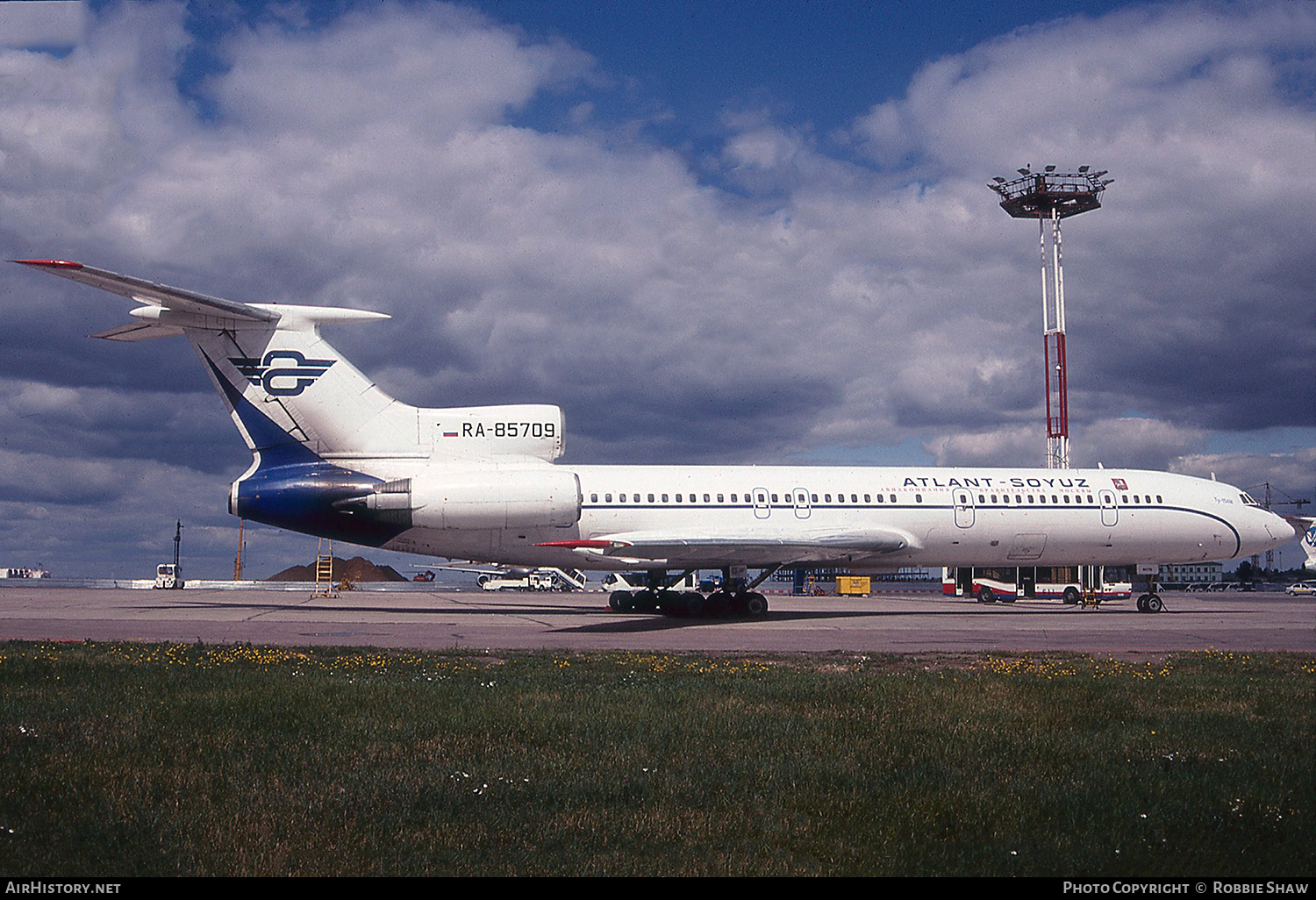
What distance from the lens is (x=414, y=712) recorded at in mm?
7984

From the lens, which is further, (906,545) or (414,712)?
(906,545)

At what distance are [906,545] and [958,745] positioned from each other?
18.7 m

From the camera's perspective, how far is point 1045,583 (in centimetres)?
4550

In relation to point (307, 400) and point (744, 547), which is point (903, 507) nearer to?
point (744, 547)

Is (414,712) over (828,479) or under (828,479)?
under

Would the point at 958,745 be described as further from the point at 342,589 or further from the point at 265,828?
the point at 342,589

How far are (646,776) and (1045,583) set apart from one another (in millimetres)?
43781

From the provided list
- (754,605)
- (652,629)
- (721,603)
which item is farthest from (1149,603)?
(652,629)

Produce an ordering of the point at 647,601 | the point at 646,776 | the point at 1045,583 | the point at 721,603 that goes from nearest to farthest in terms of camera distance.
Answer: the point at 646,776
the point at 721,603
the point at 647,601
the point at 1045,583

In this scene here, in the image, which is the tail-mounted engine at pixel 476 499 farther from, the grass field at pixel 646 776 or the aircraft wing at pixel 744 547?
the grass field at pixel 646 776

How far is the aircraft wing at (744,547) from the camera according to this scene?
21.5m

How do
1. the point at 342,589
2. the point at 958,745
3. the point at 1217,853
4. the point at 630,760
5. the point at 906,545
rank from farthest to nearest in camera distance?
1. the point at 342,589
2. the point at 906,545
3. the point at 958,745
4. the point at 630,760
5. the point at 1217,853

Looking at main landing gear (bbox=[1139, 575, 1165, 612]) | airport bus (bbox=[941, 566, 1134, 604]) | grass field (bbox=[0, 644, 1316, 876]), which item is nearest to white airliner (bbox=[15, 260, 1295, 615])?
main landing gear (bbox=[1139, 575, 1165, 612])
